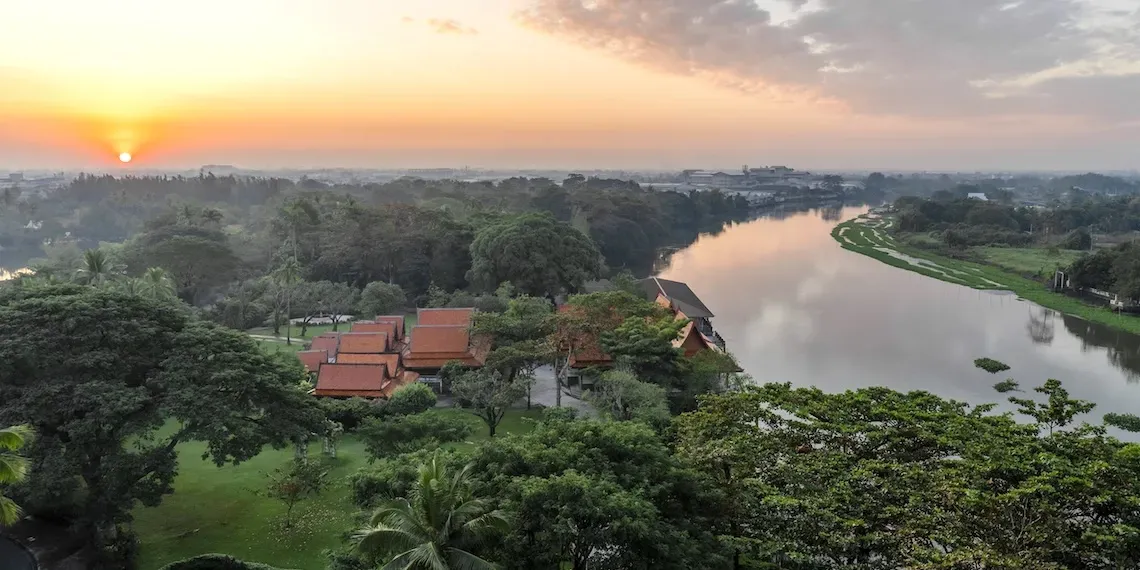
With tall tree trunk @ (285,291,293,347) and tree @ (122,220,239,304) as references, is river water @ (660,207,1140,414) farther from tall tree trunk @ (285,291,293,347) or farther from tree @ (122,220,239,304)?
tree @ (122,220,239,304)

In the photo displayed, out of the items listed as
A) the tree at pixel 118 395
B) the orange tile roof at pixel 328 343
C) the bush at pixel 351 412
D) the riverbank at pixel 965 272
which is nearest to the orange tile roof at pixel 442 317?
the orange tile roof at pixel 328 343

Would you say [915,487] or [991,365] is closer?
[915,487]

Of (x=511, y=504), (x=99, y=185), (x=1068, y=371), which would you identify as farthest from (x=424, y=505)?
(x=99, y=185)

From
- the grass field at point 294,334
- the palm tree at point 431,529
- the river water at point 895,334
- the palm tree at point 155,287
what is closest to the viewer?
the palm tree at point 431,529

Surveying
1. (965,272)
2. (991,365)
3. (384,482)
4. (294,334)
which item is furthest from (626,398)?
(965,272)

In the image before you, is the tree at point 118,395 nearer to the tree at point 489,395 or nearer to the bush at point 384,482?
the bush at point 384,482

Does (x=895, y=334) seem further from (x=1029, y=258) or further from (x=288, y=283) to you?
(x=1029, y=258)

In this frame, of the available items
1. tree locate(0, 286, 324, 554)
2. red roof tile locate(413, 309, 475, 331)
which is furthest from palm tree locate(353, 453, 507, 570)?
red roof tile locate(413, 309, 475, 331)
